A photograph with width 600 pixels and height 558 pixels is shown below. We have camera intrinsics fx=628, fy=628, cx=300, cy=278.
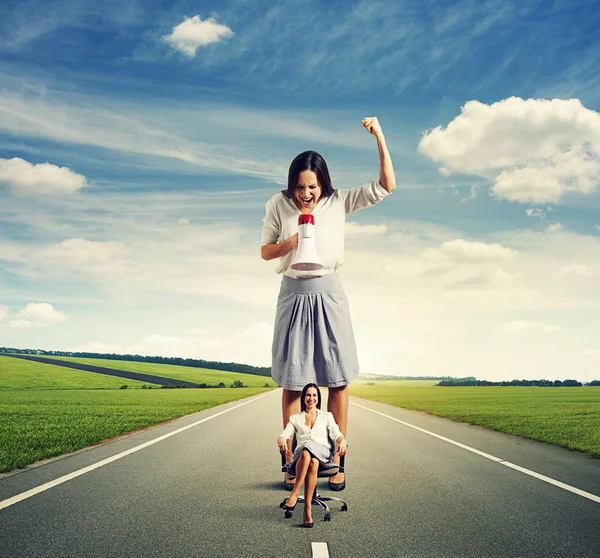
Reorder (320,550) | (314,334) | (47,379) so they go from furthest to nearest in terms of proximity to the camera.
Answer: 1. (47,379)
2. (314,334)
3. (320,550)

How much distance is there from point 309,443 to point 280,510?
43.0 inches

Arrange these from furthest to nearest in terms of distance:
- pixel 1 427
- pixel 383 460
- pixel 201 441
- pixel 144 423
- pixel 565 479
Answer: pixel 144 423 → pixel 1 427 → pixel 201 441 → pixel 383 460 → pixel 565 479

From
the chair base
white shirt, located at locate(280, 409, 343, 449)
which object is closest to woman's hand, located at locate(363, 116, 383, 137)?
white shirt, located at locate(280, 409, 343, 449)

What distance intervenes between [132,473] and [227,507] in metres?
2.42

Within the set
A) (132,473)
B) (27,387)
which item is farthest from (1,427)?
(27,387)

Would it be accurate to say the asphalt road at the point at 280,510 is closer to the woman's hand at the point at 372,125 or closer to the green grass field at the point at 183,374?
the woman's hand at the point at 372,125

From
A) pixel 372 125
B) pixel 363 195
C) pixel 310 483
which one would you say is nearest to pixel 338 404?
pixel 310 483

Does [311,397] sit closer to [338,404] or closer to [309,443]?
[309,443]

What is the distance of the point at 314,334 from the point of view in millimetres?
5320

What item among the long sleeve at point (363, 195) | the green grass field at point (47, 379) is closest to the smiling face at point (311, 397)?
the long sleeve at point (363, 195)

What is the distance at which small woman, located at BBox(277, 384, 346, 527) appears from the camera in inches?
195

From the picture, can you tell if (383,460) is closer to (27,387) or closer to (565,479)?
(565,479)

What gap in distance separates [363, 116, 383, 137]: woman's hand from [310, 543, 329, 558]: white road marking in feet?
10.3

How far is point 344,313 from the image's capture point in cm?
539
